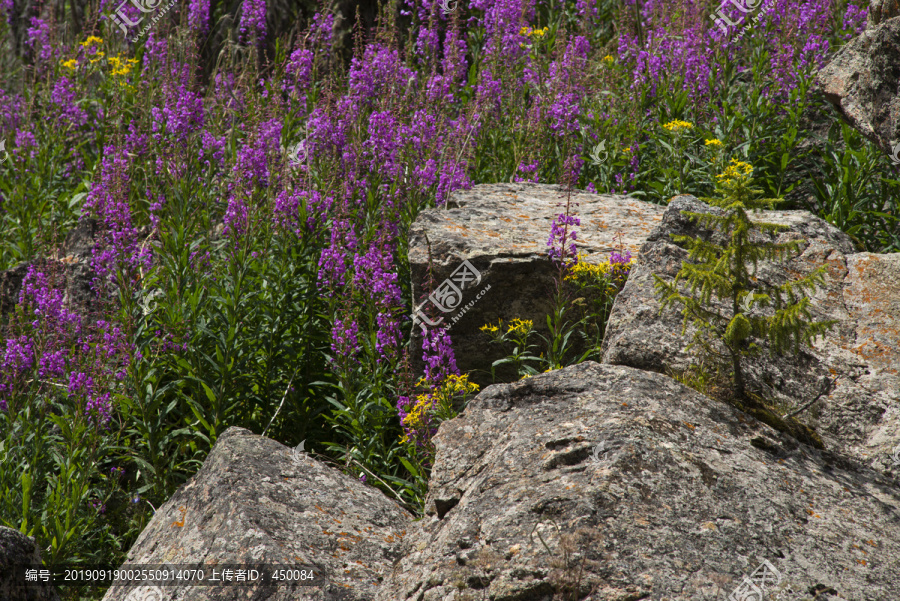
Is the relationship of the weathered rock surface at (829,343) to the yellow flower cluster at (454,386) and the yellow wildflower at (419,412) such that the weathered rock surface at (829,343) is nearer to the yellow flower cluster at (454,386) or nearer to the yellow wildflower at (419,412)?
the yellow flower cluster at (454,386)

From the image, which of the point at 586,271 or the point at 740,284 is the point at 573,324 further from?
the point at 740,284

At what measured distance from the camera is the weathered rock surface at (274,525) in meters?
3.05

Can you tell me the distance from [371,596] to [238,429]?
1441mm

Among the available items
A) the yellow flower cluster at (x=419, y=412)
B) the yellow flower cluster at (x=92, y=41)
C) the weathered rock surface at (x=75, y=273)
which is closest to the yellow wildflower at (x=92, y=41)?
the yellow flower cluster at (x=92, y=41)

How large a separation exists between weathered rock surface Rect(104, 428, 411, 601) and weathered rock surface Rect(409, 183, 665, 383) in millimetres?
1321

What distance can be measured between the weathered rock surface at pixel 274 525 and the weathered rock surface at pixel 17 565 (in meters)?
0.37

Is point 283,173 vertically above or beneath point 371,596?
above

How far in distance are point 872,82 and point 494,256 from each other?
2727mm

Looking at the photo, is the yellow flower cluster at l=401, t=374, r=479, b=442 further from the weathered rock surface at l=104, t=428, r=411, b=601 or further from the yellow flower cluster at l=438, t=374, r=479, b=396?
the weathered rock surface at l=104, t=428, r=411, b=601

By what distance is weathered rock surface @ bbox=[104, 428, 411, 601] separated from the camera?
120 inches

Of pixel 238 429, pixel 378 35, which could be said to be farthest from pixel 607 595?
pixel 378 35

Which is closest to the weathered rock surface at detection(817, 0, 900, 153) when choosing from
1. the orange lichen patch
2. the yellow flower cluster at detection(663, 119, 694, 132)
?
the yellow flower cluster at detection(663, 119, 694, 132)

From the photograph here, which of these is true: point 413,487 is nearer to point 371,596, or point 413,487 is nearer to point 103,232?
point 371,596

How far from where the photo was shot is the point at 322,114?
18.3 feet
